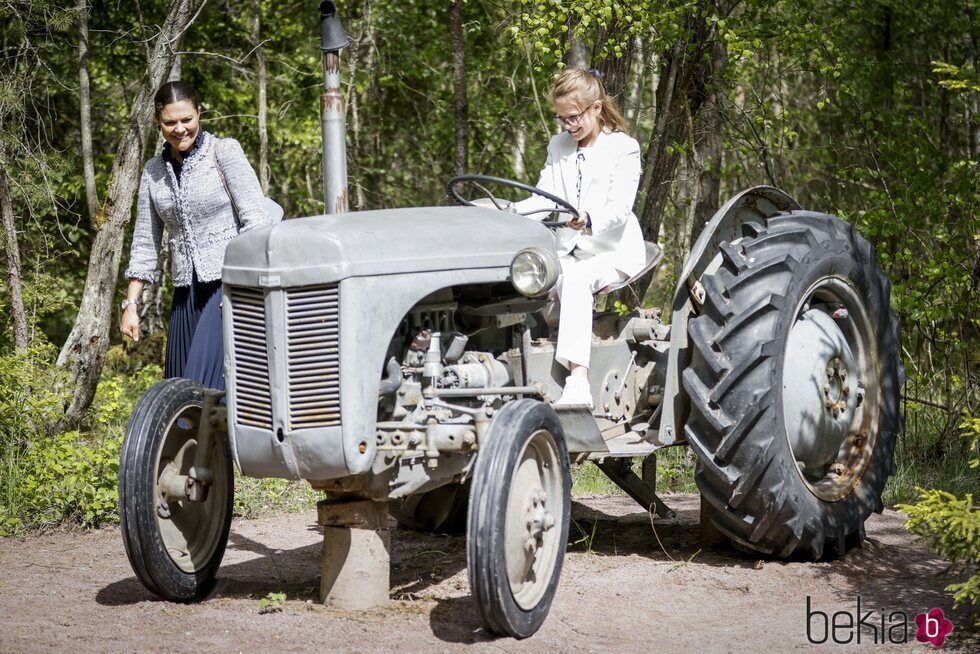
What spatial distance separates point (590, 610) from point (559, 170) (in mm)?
2149

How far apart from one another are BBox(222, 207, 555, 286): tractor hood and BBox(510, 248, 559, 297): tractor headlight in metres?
0.13

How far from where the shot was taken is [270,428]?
168 inches

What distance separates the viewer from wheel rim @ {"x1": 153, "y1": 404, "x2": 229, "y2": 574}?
4.76m

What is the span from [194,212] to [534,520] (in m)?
2.12

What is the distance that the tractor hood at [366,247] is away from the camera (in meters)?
4.18

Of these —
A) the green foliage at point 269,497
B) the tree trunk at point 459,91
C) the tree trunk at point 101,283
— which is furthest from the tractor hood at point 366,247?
the tree trunk at point 459,91

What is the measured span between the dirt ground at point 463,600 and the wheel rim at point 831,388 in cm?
45

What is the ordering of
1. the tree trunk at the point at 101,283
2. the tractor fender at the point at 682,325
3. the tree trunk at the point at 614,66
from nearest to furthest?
the tractor fender at the point at 682,325 → the tree trunk at the point at 101,283 → the tree trunk at the point at 614,66

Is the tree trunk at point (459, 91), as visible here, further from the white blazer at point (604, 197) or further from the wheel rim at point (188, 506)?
the wheel rim at point (188, 506)

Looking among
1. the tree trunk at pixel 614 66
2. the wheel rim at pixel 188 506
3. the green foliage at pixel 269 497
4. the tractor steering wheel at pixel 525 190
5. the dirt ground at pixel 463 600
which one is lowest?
the green foliage at pixel 269 497

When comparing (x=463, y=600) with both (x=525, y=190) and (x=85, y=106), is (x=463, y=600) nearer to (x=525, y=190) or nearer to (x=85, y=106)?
(x=525, y=190)

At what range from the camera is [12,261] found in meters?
7.71

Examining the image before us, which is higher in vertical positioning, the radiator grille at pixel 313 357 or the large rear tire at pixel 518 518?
the radiator grille at pixel 313 357

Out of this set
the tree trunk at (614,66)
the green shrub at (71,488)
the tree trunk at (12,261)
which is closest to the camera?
the green shrub at (71,488)
